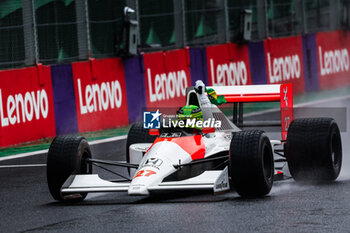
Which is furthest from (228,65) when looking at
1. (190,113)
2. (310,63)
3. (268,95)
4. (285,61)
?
(190,113)

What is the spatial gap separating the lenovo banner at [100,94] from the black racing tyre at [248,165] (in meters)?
8.58

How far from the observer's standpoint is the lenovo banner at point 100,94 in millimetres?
18219

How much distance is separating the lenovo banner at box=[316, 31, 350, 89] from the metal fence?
51cm

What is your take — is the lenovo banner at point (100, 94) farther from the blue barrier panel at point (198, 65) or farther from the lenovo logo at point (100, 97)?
the blue barrier panel at point (198, 65)

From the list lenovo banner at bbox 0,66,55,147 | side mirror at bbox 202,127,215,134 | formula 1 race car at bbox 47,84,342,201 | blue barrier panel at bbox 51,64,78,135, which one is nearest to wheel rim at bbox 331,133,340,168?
formula 1 race car at bbox 47,84,342,201

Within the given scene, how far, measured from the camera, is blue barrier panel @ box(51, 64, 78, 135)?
17.6 m

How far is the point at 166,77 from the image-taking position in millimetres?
20719

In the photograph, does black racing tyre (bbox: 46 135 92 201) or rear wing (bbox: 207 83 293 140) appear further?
rear wing (bbox: 207 83 293 140)

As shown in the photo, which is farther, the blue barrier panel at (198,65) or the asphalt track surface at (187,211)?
the blue barrier panel at (198,65)

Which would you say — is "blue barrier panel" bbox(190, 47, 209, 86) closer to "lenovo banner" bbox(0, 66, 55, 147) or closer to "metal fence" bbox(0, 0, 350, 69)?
"metal fence" bbox(0, 0, 350, 69)

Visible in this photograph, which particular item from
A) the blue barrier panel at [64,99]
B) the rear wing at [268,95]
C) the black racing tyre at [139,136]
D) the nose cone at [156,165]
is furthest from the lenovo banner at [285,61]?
the nose cone at [156,165]

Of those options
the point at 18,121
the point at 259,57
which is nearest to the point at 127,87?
the point at 18,121

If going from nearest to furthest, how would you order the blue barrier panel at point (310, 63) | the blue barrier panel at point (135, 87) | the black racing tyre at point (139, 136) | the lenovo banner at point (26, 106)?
the black racing tyre at point (139, 136), the lenovo banner at point (26, 106), the blue barrier panel at point (135, 87), the blue barrier panel at point (310, 63)

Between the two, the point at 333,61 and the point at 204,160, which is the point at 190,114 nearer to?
the point at 204,160
